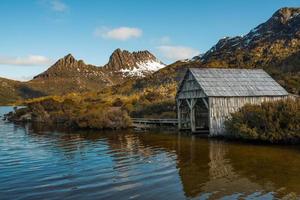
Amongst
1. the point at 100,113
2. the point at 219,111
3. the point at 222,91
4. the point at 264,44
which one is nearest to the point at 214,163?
the point at 219,111

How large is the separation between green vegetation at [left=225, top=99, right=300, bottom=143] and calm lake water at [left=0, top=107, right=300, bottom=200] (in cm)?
116

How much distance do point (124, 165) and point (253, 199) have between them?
9.09 metres

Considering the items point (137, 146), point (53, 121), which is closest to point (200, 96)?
point (137, 146)

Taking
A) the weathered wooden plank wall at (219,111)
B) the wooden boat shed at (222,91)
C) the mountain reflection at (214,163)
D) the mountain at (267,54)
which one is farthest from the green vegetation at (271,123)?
the mountain at (267,54)

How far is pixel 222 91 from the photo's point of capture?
34750 mm

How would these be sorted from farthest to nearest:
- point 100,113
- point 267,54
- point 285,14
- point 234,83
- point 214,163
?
point 285,14, point 267,54, point 100,113, point 234,83, point 214,163

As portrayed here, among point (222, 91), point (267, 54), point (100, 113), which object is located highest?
point (267, 54)

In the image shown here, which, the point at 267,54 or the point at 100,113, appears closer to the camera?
the point at 100,113

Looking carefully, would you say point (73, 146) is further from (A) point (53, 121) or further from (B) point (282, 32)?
(B) point (282, 32)

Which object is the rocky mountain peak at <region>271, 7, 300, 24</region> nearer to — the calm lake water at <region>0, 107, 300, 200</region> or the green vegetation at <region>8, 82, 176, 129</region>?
the green vegetation at <region>8, 82, 176, 129</region>

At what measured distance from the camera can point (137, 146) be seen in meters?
30.0

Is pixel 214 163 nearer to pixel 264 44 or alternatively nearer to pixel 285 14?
pixel 264 44

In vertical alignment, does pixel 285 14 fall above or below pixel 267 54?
above

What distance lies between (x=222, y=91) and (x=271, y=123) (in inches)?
272
